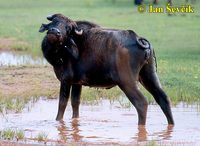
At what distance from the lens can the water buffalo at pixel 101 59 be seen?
1082cm

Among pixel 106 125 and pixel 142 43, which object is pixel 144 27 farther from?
pixel 142 43

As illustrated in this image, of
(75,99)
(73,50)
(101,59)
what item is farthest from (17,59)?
(101,59)

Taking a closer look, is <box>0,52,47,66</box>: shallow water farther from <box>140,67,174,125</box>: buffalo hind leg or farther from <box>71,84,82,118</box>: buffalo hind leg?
<box>140,67,174,125</box>: buffalo hind leg

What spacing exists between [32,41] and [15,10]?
512 inches

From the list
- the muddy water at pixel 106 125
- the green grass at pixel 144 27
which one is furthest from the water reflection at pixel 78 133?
the green grass at pixel 144 27

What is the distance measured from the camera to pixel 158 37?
24844mm

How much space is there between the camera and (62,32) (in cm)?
1126

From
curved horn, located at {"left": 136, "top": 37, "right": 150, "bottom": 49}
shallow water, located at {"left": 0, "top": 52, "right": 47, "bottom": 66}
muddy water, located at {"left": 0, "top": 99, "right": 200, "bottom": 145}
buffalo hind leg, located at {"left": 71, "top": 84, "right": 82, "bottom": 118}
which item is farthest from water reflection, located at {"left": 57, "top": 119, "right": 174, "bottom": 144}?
shallow water, located at {"left": 0, "top": 52, "right": 47, "bottom": 66}

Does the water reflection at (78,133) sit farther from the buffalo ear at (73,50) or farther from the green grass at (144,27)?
the green grass at (144,27)

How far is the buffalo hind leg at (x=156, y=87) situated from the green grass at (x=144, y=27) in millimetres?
2065

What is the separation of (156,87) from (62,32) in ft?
5.52

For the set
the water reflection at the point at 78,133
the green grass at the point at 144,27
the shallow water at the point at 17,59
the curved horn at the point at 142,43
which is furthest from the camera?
the shallow water at the point at 17,59

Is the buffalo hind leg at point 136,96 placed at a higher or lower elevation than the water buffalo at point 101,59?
lower

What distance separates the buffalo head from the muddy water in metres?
1.18
